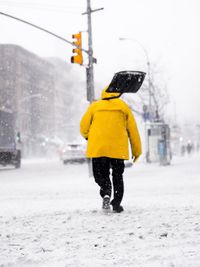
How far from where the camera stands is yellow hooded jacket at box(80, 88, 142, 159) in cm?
642

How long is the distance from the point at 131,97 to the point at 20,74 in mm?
39176

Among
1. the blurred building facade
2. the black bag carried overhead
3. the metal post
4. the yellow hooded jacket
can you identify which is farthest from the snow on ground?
the blurred building facade

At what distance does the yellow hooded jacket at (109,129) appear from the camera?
6.42m

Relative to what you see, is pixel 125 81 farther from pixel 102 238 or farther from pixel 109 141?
pixel 102 238

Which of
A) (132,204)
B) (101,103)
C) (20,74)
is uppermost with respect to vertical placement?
(20,74)

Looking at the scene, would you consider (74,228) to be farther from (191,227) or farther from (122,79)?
(122,79)

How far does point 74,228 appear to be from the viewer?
206 inches

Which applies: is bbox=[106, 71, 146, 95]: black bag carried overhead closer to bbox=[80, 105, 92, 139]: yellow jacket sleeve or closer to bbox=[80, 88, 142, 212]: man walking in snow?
bbox=[80, 88, 142, 212]: man walking in snow

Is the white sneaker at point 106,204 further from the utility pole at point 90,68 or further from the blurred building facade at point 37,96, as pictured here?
the blurred building facade at point 37,96

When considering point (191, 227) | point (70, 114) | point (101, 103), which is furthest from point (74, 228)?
point (70, 114)

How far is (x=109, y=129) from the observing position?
6.48 m

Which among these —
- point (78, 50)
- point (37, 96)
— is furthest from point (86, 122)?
point (37, 96)

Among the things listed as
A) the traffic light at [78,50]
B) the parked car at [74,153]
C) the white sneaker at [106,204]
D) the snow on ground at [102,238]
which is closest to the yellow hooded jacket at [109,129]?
the white sneaker at [106,204]

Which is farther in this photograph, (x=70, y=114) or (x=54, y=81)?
(x=70, y=114)
